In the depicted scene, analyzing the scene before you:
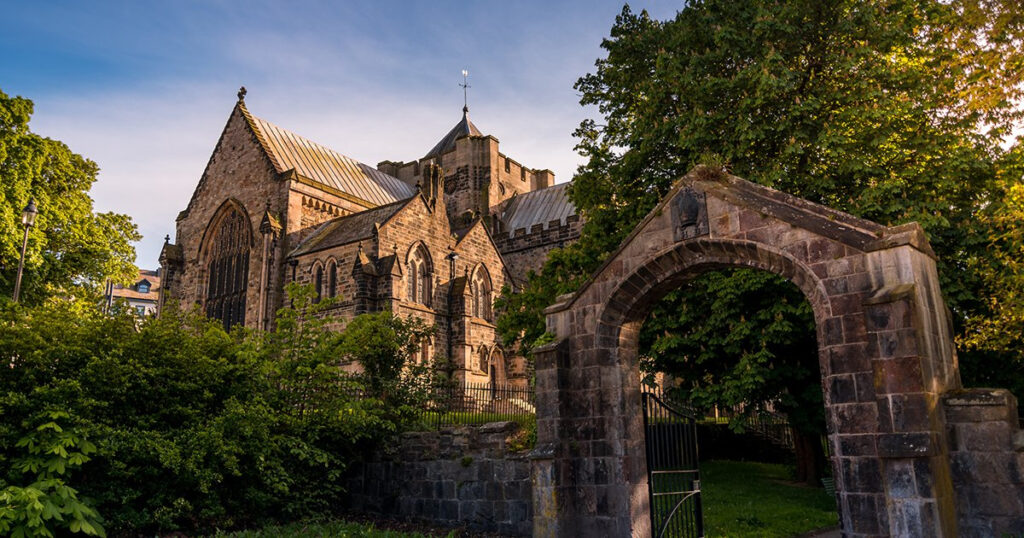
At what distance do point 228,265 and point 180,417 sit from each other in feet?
73.0

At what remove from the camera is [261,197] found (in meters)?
31.4

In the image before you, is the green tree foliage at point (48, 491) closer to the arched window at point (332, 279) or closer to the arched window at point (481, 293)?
the arched window at point (332, 279)

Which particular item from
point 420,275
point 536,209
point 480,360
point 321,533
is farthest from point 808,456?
point 536,209

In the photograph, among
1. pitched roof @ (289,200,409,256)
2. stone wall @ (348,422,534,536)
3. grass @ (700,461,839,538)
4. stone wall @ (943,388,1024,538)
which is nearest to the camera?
stone wall @ (943,388,1024,538)

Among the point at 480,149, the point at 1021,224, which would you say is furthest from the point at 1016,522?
the point at 480,149

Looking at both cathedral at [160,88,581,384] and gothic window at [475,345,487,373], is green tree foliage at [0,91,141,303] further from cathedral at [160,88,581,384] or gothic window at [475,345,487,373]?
gothic window at [475,345,487,373]

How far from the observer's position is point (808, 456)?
17016 mm

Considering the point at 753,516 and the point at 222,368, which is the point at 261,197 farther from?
the point at 753,516

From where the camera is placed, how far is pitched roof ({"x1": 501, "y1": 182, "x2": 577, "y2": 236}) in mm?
40156

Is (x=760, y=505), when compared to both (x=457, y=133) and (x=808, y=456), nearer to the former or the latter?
(x=808, y=456)

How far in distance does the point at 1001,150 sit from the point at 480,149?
1221 inches

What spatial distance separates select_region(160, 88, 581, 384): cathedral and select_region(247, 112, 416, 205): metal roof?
0.08 meters

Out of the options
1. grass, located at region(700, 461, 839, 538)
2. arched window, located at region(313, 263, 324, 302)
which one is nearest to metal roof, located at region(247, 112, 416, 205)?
arched window, located at region(313, 263, 324, 302)

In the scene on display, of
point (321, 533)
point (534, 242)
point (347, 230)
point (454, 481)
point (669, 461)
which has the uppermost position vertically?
point (534, 242)
